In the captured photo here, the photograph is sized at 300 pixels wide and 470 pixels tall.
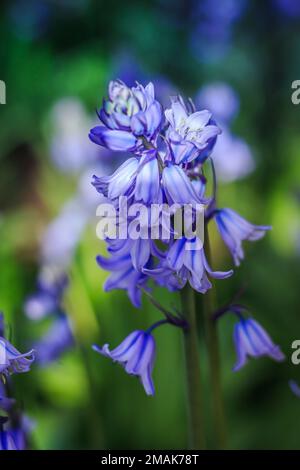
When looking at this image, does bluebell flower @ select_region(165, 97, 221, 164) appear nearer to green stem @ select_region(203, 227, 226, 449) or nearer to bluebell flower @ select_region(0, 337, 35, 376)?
green stem @ select_region(203, 227, 226, 449)

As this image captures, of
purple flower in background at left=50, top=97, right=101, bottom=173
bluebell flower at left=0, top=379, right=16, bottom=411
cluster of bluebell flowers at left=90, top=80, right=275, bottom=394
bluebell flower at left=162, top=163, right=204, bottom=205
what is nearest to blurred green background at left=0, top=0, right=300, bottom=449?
purple flower in background at left=50, top=97, right=101, bottom=173

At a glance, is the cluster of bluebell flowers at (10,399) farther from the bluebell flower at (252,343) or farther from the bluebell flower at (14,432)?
the bluebell flower at (252,343)

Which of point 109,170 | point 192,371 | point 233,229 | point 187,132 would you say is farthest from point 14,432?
point 109,170

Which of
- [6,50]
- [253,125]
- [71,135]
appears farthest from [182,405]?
[6,50]

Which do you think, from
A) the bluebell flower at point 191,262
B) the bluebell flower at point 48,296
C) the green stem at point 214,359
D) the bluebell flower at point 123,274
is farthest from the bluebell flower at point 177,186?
the bluebell flower at point 48,296

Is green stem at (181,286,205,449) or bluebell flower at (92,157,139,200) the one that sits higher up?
bluebell flower at (92,157,139,200)

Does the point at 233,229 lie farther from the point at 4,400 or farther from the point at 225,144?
the point at 225,144
